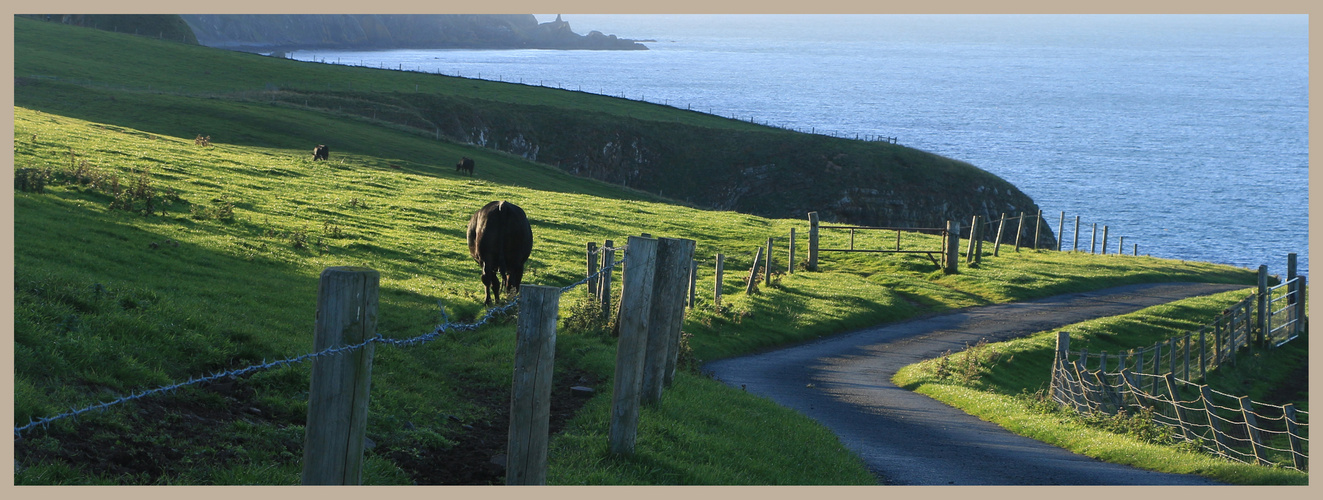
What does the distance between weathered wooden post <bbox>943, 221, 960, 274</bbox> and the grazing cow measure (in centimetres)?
2641

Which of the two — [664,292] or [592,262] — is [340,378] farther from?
[592,262]

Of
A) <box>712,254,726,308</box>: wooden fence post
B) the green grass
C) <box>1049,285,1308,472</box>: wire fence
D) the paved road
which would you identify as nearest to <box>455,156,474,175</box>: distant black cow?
<box>712,254,726,308</box>: wooden fence post

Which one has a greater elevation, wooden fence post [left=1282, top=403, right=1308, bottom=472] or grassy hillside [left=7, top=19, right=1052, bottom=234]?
grassy hillside [left=7, top=19, right=1052, bottom=234]

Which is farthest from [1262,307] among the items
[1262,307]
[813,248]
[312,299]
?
[312,299]

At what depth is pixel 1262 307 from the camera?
3406 centimetres

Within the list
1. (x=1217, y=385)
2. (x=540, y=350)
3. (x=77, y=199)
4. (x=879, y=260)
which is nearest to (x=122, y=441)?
(x=540, y=350)

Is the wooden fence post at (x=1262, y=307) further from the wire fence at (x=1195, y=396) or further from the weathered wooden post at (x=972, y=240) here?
the weathered wooden post at (x=972, y=240)

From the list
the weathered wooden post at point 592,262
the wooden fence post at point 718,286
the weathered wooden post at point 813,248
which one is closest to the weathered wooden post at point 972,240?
the weathered wooden post at point 813,248

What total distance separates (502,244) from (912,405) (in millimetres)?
8909

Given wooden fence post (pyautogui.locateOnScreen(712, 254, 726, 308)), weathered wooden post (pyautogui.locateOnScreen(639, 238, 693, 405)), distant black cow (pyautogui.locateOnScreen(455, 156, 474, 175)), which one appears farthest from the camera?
distant black cow (pyautogui.locateOnScreen(455, 156, 474, 175))

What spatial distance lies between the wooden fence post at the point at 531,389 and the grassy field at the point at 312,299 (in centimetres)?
122

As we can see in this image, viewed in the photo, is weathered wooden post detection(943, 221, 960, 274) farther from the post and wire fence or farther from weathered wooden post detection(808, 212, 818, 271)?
the post and wire fence

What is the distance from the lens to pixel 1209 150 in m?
143

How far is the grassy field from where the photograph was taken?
916cm
